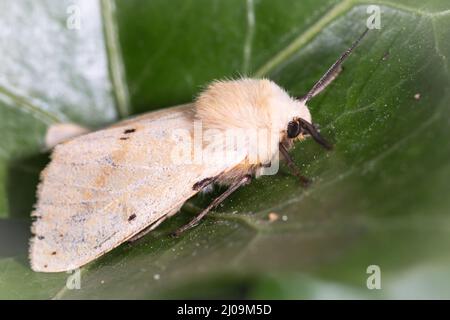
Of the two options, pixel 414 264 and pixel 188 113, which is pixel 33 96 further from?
Result: pixel 414 264

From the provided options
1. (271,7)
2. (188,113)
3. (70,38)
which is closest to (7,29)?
(70,38)

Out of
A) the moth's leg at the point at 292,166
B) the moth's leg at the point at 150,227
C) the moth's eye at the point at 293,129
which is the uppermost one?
the moth's eye at the point at 293,129

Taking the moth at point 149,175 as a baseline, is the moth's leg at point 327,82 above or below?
above

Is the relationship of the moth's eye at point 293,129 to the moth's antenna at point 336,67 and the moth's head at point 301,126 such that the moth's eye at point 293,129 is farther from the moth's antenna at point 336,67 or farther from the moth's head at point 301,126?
the moth's antenna at point 336,67

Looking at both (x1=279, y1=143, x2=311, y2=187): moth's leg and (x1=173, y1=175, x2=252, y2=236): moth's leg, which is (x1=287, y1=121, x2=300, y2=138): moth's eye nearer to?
(x1=279, y1=143, x2=311, y2=187): moth's leg

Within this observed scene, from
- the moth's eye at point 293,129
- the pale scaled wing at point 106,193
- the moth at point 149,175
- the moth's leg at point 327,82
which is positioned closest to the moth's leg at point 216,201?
the moth at point 149,175

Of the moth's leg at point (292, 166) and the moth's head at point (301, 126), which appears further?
the moth's head at point (301, 126)
